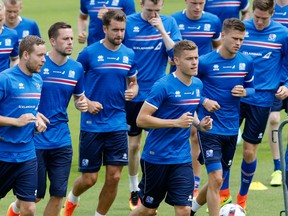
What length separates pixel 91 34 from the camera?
17.5 metres

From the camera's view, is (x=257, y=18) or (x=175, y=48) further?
(x=257, y=18)

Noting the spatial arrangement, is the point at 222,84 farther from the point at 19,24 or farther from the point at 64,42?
the point at 19,24

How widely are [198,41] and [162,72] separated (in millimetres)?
899

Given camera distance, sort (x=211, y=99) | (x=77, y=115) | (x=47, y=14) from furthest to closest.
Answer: (x=47, y=14) → (x=77, y=115) → (x=211, y=99)

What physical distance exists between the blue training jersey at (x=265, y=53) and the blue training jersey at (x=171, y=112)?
234 cm

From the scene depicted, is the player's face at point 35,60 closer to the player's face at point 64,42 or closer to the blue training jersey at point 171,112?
the player's face at point 64,42

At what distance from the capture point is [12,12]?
50.4 feet

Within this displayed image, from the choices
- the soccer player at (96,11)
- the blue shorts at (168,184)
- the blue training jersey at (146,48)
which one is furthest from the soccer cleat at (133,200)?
the soccer player at (96,11)

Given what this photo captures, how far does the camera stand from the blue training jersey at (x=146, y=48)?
14781 millimetres

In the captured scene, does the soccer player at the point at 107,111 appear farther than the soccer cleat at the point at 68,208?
No

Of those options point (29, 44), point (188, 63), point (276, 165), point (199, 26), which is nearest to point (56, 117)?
point (29, 44)

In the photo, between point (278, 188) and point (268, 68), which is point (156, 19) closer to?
point (268, 68)

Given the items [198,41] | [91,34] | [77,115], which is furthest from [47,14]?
[198,41]

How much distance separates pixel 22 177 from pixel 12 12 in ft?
Answer: 13.3
